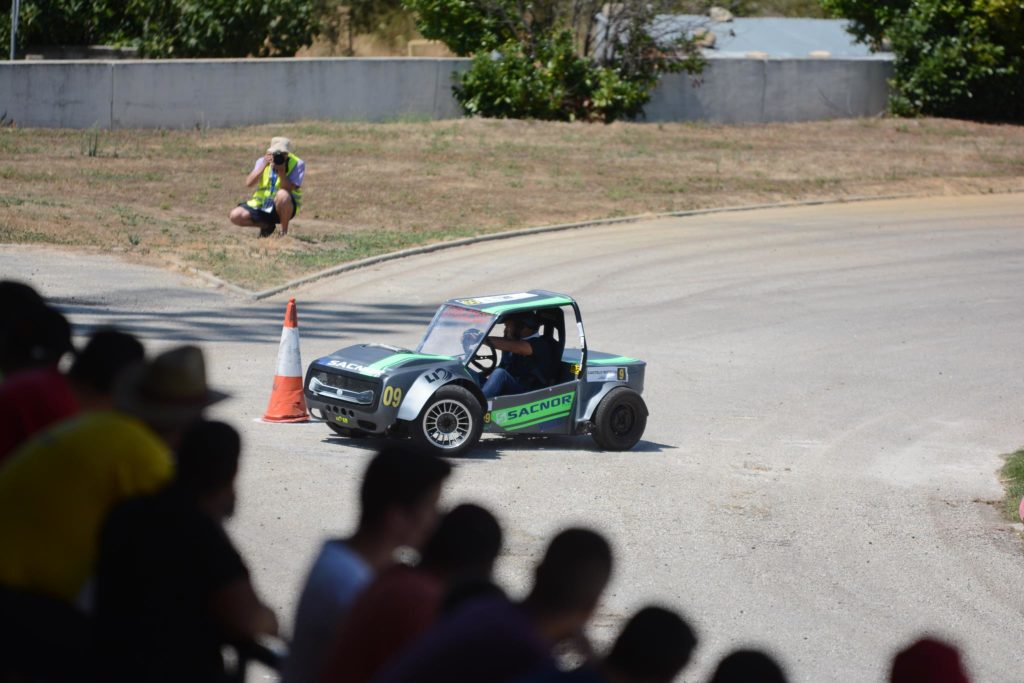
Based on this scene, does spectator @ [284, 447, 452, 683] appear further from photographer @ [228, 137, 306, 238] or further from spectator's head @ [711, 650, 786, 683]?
photographer @ [228, 137, 306, 238]

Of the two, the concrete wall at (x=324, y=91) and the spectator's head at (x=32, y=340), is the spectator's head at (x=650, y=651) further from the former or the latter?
the concrete wall at (x=324, y=91)

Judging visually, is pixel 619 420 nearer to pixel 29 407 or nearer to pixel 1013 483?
pixel 1013 483

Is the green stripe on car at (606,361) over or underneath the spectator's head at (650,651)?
underneath

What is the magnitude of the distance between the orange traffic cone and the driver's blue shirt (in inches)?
74.7

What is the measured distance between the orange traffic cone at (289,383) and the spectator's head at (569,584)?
8889mm

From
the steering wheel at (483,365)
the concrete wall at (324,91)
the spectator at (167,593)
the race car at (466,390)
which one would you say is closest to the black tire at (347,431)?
the race car at (466,390)

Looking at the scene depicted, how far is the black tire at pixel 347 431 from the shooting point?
1148 cm

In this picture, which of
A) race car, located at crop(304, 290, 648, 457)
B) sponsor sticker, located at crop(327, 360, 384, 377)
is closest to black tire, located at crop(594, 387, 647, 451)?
race car, located at crop(304, 290, 648, 457)

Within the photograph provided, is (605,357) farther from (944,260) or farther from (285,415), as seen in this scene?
(944,260)

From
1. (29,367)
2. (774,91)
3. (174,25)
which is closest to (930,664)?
(29,367)

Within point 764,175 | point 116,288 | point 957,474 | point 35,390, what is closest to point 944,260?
point 764,175

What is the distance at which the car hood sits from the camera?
11031 millimetres

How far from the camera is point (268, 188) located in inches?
826

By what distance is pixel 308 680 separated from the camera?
3.77m
